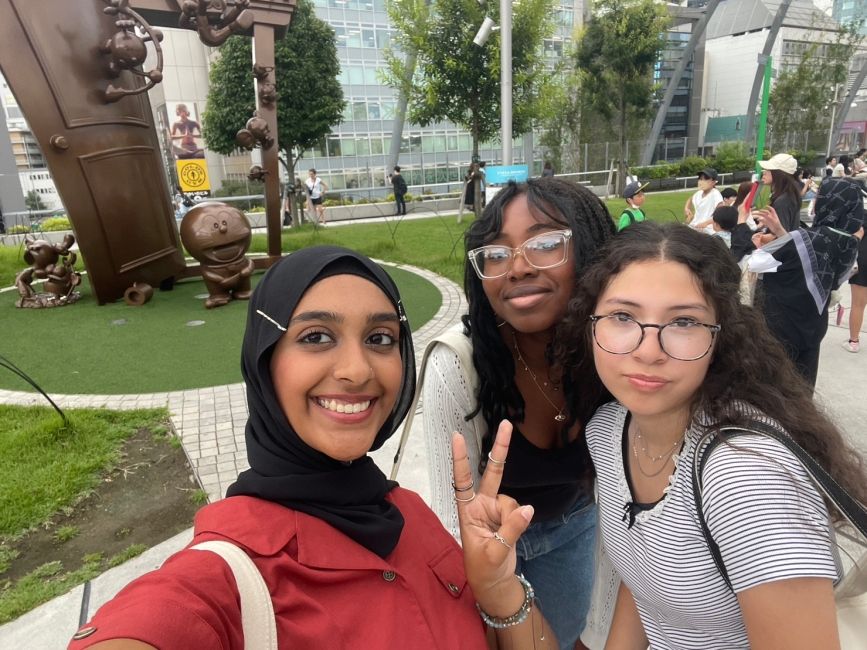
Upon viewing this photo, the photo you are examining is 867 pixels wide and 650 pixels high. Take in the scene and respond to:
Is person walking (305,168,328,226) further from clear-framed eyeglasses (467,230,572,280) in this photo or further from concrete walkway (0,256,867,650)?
clear-framed eyeglasses (467,230,572,280)

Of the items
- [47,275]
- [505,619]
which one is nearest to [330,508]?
[505,619]

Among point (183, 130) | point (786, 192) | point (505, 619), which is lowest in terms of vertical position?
point (505, 619)

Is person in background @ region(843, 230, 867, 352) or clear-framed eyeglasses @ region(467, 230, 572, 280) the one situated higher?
clear-framed eyeglasses @ region(467, 230, 572, 280)

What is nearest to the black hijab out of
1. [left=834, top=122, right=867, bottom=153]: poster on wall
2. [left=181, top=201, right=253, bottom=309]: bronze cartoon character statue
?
[left=181, top=201, right=253, bottom=309]: bronze cartoon character statue

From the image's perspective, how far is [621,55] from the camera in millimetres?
22172

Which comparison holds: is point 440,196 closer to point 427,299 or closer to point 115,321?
point 427,299

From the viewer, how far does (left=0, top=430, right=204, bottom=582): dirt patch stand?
9.23 ft

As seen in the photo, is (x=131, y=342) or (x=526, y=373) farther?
(x=131, y=342)

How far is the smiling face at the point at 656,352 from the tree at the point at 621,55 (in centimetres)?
2371

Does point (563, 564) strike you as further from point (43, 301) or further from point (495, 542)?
point (43, 301)

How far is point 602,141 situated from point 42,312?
27.7 m

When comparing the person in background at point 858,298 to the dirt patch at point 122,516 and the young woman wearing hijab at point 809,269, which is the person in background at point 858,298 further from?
the dirt patch at point 122,516

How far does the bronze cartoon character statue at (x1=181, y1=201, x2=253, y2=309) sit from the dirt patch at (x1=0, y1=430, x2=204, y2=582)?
12.4 feet

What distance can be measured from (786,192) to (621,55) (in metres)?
19.9
